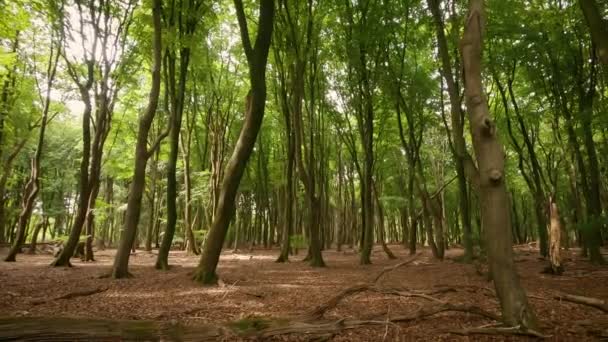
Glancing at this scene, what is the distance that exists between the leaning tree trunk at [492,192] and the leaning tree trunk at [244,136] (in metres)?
4.94

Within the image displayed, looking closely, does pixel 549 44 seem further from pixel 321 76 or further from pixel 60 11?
pixel 60 11

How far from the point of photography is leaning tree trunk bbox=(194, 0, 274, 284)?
8.21 metres

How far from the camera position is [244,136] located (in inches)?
329

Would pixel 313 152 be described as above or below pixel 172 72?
below

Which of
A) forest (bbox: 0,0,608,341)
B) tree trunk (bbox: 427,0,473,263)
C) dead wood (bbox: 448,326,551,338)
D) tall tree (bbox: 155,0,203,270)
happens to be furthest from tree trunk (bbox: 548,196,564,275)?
tall tree (bbox: 155,0,203,270)

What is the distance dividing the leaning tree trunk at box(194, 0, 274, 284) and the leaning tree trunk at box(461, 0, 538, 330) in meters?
4.94

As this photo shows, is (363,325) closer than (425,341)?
No

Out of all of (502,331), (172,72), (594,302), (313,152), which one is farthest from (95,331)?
(313,152)

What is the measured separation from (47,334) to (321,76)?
56.0ft

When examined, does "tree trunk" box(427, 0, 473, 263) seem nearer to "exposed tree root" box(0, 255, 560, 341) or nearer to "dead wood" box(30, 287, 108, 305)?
"exposed tree root" box(0, 255, 560, 341)

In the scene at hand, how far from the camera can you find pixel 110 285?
823 centimetres

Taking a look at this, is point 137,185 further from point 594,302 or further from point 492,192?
point 594,302

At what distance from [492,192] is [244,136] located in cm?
567

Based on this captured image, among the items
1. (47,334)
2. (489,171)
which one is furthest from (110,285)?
(489,171)
